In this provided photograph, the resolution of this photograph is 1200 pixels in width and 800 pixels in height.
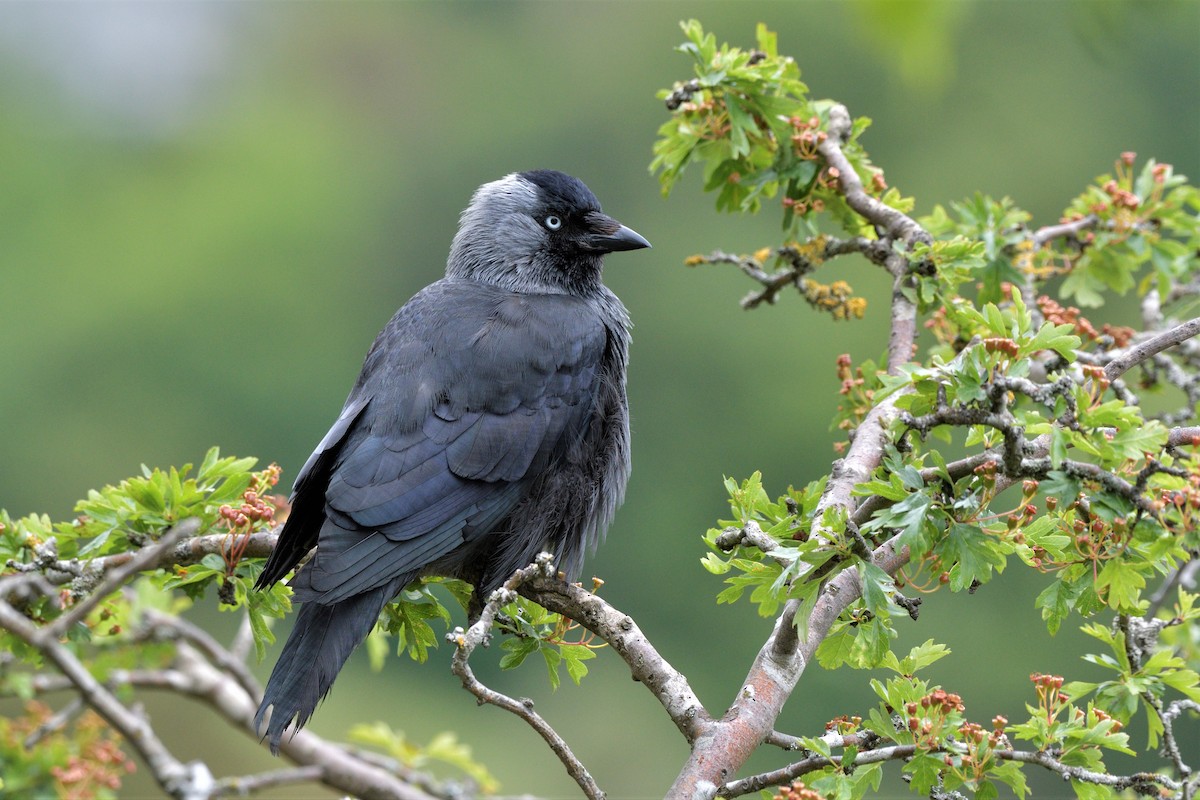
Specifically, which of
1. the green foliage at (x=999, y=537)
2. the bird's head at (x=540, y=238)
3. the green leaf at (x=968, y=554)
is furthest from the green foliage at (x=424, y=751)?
the bird's head at (x=540, y=238)

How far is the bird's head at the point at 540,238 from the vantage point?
16.3ft

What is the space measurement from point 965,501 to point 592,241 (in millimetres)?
2628

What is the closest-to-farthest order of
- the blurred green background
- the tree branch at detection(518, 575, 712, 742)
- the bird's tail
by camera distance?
1. the tree branch at detection(518, 575, 712, 742)
2. the bird's tail
3. the blurred green background

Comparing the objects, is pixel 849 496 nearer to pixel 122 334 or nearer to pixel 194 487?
pixel 194 487

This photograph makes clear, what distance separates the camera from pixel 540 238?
198 inches

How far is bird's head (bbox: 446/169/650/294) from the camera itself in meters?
4.98

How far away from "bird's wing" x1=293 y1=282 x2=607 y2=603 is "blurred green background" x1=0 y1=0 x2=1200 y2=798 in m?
12.7

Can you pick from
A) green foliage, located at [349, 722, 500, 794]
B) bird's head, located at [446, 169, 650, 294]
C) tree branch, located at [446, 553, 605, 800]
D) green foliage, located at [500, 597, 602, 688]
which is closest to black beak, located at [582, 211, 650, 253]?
bird's head, located at [446, 169, 650, 294]

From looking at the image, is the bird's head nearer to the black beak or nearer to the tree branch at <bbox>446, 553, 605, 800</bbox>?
the black beak

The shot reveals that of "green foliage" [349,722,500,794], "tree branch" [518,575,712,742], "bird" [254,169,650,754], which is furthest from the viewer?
"bird" [254,169,650,754]

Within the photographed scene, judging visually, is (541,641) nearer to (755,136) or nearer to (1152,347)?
(1152,347)

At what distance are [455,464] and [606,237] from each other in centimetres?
141

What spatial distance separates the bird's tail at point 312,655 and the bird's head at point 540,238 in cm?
173

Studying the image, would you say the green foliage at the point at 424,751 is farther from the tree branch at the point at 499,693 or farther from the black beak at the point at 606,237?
the black beak at the point at 606,237
